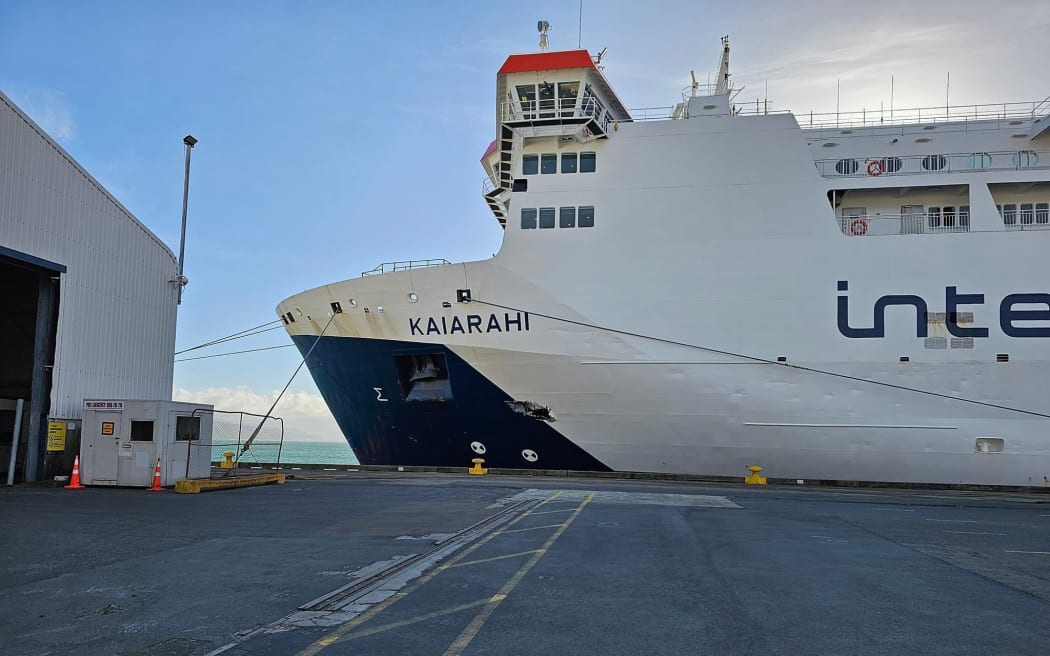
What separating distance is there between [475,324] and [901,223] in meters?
12.5

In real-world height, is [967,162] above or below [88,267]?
above

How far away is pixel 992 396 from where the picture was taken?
794 inches

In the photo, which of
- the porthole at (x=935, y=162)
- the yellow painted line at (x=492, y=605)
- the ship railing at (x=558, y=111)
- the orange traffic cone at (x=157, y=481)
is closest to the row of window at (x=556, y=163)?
the ship railing at (x=558, y=111)

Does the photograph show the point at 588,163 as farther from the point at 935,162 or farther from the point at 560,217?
the point at 935,162

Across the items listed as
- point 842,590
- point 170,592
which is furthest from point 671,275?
point 170,592

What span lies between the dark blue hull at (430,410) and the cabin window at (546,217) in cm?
464

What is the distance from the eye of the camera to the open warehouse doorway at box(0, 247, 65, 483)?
656 inches

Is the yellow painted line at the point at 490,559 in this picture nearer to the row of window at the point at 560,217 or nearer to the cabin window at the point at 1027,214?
the row of window at the point at 560,217

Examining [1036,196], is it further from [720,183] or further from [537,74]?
[537,74]

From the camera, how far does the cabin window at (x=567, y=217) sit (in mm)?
22844

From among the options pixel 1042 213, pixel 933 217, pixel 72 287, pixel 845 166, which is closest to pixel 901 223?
pixel 933 217

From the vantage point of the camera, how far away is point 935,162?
22.8m

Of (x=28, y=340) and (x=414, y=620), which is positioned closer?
(x=414, y=620)

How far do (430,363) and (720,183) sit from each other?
384 inches
